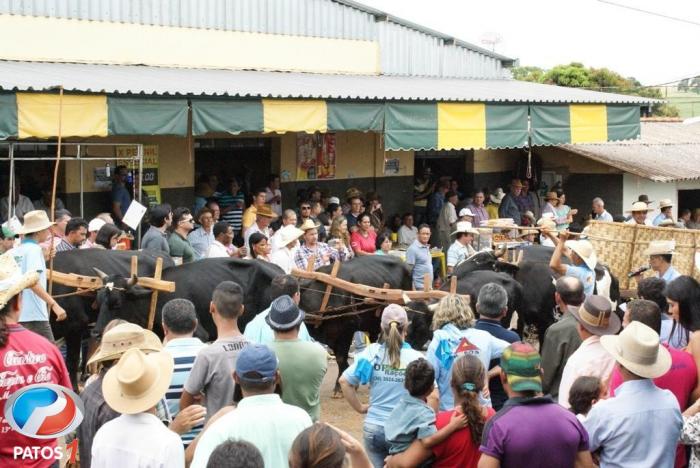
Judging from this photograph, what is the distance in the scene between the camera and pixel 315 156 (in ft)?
56.5

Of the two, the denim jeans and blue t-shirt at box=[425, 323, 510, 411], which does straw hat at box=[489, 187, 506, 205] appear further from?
the denim jeans

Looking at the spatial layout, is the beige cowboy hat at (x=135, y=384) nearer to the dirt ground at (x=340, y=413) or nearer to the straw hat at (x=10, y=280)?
the straw hat at (x=10, y=280)

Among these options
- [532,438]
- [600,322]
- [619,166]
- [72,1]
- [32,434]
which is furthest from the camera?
[619,166]

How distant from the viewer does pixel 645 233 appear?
1148 cm

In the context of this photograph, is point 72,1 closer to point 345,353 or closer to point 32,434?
point 345,353

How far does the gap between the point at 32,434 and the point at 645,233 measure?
784cm

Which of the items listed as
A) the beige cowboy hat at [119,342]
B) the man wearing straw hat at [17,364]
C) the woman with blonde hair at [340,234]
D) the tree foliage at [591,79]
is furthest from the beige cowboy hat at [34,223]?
the tree foliage at [591,79]

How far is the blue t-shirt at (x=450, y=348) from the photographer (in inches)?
272

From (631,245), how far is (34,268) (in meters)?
6.42

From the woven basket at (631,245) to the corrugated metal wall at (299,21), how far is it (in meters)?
7.42

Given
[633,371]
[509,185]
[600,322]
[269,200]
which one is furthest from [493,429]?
[509,185]

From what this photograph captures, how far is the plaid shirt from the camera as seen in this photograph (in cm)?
1167

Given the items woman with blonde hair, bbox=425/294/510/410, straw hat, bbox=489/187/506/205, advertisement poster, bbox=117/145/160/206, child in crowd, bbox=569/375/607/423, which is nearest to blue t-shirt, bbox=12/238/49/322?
woman with blonde hair, bbox=425/294/510/410

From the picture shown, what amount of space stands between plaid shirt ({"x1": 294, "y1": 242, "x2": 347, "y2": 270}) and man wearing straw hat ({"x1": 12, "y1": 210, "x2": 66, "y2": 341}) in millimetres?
3227
